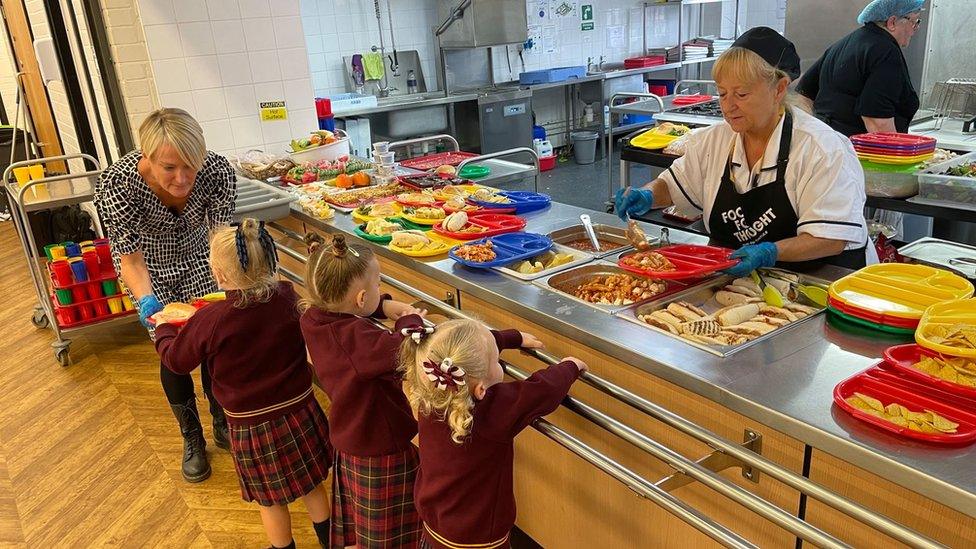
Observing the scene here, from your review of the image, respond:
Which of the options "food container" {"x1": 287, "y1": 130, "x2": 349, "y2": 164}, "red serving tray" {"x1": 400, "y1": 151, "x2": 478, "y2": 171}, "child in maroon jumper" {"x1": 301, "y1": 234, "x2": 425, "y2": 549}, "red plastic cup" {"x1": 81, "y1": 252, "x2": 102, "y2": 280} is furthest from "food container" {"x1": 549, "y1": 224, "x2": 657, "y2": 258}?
"red plastic cup" {"x1": 81, "y1": 252, "x2": 102, "y2": 280}

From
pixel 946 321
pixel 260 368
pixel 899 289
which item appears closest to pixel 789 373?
pixel 946 321

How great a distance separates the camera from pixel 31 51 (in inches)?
232

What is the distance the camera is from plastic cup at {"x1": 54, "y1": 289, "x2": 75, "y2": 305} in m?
4.06

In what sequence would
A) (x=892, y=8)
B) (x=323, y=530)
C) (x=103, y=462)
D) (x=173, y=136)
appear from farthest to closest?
1. (x=892, y=8)
2. (x=103, y=462)
3. (x=323, y=530)
4. (x=173, y=136)

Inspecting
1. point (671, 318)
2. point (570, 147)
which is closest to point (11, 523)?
point (671, 318)

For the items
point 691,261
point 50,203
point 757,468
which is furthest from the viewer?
point 50,203

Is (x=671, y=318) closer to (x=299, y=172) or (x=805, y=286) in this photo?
(x=805, y=286)

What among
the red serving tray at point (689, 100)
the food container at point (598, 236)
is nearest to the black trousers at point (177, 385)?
the food container at point (598, 236)

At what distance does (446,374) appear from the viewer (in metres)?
1.34

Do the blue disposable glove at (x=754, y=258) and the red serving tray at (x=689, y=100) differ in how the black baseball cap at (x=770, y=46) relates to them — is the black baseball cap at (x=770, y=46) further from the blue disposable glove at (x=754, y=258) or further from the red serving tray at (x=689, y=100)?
the red serving tray at (x=689, y=100)

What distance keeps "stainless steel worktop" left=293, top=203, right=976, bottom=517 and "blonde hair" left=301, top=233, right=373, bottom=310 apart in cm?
46

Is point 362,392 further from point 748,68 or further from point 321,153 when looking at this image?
point 321,153

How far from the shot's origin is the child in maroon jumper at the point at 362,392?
1.73m

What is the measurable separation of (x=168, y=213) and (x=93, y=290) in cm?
196
